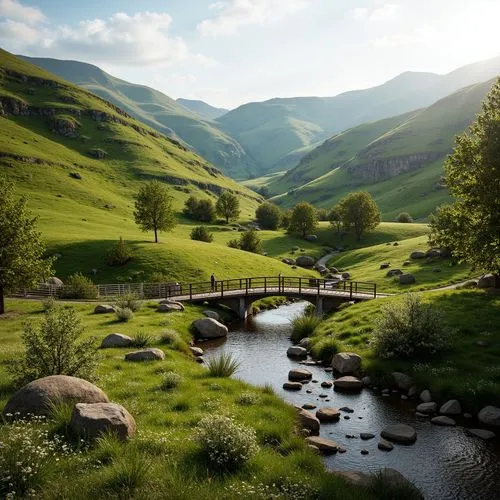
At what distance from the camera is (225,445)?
13.1 metres

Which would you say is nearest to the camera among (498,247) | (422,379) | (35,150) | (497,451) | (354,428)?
(497,451)

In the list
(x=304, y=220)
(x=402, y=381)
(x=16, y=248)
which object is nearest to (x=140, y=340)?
(x=16, y=248)

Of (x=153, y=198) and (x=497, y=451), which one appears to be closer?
(x=497, y=451)

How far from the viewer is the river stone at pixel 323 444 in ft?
60.7

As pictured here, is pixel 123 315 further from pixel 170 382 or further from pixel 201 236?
pixel 201 236

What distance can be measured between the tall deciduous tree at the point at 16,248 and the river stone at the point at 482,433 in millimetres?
36809

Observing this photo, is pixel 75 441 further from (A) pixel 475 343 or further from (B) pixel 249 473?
(A) pixel 475 343

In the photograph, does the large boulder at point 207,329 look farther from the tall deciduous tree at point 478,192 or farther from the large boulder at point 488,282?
the large boulder at point 488,282

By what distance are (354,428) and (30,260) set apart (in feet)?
107

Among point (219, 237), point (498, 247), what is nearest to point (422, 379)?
point (498, 247)

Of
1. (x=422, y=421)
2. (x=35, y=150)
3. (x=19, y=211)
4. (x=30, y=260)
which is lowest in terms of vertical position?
(x=422, y=421)

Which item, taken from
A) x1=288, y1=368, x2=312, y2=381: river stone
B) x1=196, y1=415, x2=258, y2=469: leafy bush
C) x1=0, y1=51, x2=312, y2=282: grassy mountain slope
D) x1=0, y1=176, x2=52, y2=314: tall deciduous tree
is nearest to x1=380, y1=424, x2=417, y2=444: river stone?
x1=288, y1=368, x2=312, y2=381: river stone

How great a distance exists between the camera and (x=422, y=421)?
2205 cm

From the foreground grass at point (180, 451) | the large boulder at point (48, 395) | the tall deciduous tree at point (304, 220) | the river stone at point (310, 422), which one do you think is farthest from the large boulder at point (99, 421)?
the tall deciduous tree at point (304, 220)
